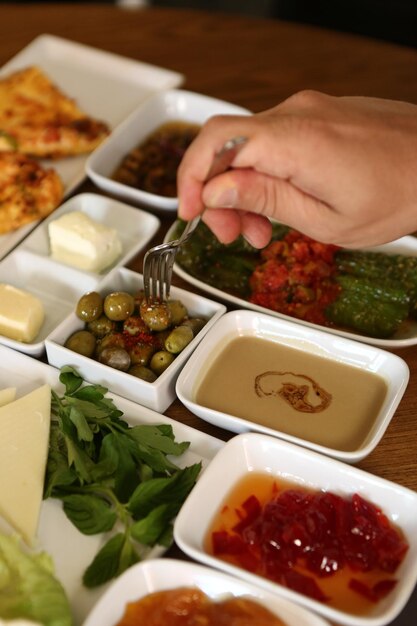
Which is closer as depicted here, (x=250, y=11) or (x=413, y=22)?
(x=413, y=22)

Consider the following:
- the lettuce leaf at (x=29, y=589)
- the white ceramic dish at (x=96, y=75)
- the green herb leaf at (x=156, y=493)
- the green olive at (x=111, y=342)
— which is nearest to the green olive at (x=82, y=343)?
the green olive at (x=111, y=342)

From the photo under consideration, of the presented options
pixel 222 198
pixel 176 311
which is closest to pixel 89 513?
pixel 176 311

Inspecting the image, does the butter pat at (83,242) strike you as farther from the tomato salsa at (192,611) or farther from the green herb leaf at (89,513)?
the tomato salsa at (192,611)

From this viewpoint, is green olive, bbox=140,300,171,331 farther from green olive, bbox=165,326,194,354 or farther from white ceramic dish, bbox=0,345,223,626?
white ceramic dish, bbox=0,345,223,626

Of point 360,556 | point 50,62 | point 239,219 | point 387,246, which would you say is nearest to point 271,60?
point 50,62

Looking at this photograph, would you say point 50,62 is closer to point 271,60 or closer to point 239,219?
point 271,60

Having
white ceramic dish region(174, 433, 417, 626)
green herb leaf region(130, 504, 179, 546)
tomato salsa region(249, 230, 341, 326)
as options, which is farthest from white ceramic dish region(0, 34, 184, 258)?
green herb leaf region(130, 504, 179, 546)

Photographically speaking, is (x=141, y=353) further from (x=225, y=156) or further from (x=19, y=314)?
(x=225, y=156)
